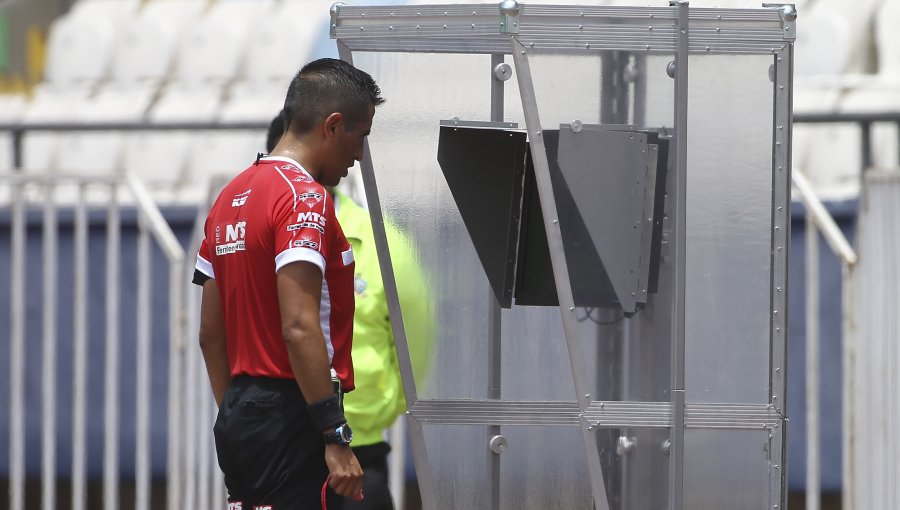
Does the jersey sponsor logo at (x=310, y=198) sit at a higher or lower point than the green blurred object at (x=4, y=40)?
lower

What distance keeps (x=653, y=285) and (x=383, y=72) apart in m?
0.90

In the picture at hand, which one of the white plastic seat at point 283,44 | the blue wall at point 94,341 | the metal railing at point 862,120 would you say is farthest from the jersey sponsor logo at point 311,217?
the white plastic seat at point 283,44

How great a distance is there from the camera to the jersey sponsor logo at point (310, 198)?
3.00 m

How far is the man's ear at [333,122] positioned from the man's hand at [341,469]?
2.35ft

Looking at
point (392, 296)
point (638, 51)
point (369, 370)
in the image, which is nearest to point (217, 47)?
point (369, 370)

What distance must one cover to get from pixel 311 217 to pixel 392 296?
0.65 metres

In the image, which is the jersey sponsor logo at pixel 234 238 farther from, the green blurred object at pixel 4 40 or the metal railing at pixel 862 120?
the green blurred object at pixel 4 40

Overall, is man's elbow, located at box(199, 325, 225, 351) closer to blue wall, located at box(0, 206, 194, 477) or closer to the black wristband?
the black wristband

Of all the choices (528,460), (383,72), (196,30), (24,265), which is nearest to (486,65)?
(383,72)

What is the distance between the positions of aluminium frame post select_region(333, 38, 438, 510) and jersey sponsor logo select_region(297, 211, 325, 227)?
0.57 m

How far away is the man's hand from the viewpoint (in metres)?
2.98

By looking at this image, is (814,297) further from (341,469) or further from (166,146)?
(166,146)

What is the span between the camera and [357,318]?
13.0 ft

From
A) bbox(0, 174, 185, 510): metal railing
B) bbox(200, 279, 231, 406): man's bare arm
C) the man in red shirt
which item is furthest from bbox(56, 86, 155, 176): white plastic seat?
the man in red shirt
